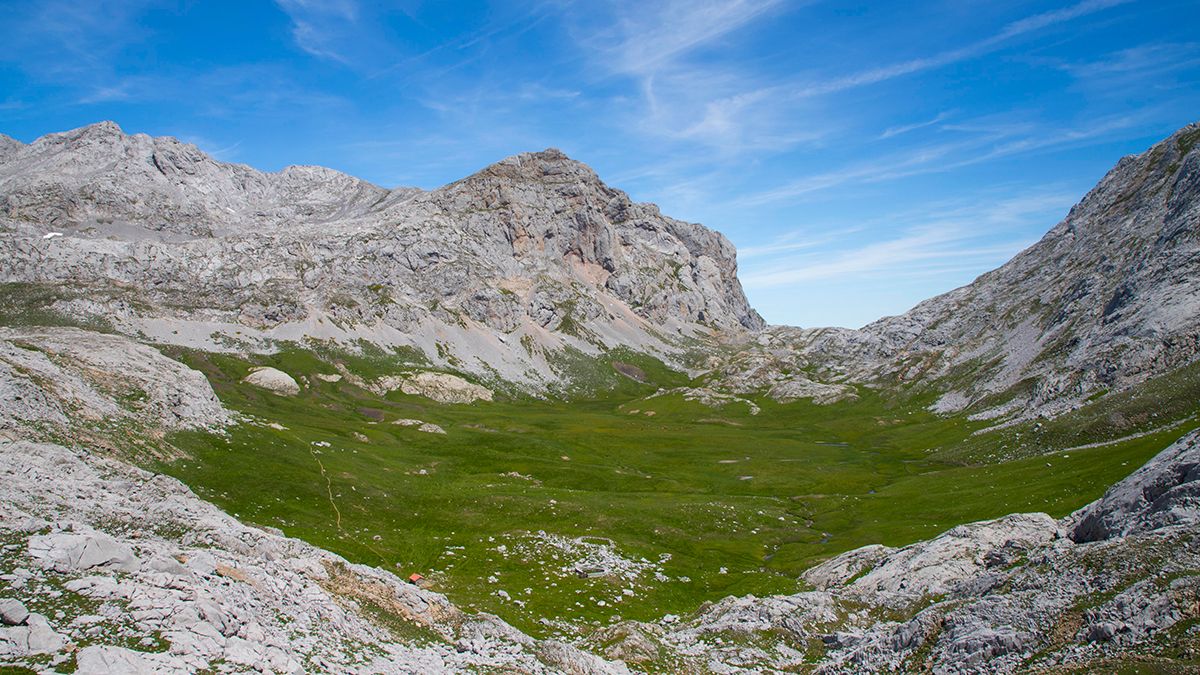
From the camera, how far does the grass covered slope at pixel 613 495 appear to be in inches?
2657

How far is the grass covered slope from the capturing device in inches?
2657

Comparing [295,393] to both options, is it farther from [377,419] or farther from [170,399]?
[170,399]

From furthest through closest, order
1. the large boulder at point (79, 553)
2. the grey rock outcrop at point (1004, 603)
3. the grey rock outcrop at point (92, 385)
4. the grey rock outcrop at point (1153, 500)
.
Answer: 1. the grey rock outcrop at point (92, 385)
2. the grey rock outcrop at point (1153, 500)
3. the grey rock outcrop at point (1004, 603)
4. the large boulder at point (79, 553)

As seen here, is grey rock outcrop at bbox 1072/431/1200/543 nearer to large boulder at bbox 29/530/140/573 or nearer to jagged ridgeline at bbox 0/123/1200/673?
jagged ridgeline at bbox 0/123/1200/673

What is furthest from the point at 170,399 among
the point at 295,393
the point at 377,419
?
the point at 295,393

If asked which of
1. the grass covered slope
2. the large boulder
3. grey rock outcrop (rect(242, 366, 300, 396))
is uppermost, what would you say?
grey rock outcrop (rect(242, 366, 300, 396))

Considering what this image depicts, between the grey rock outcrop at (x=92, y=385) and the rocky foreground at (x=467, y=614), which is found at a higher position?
the grey rock outcrop at (x=92, y=385)

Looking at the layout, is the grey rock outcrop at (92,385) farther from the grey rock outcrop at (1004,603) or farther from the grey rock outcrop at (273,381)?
the grey rock outcrop at (273,381)

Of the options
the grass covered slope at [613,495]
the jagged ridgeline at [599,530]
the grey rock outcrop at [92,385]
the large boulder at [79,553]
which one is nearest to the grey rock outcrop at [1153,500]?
the jagged ridgeline at [599,530]

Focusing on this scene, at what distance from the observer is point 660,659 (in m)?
40.3

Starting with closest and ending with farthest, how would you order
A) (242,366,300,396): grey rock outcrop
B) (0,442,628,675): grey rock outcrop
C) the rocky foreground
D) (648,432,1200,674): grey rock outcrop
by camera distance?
(0,442,628,675): grey rock outcrop < the rocky foreground < (648,432,1200,674): grey rock outcrop < (242,366,300,396): grey rock outcrop

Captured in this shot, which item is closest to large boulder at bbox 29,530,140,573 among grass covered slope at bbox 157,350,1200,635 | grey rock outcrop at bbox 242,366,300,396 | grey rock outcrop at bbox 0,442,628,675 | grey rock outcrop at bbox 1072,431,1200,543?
grey rock outcrop at bbox 0,442,628,675

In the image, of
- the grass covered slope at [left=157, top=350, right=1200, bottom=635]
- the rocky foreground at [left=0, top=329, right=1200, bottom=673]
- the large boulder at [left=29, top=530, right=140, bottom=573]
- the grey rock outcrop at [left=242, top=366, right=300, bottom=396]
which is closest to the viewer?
the rocky foreground at [left=0, top=329, right=1200, bottom=673]

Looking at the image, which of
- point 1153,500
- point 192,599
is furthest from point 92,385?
point 1153,500
